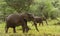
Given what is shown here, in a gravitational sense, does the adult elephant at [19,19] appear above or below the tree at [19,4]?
below

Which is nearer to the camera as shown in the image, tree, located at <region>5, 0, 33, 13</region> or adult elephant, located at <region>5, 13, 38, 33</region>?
adult elephant, located at <region>5, 13, 38, 33</region>

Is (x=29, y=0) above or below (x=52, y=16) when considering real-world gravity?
above

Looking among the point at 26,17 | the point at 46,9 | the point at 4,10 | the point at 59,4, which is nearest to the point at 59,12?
the point at 59,4

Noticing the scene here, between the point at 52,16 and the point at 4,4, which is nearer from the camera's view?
the point at 4,4

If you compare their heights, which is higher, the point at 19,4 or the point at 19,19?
the point at 19,4

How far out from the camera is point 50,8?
104ft

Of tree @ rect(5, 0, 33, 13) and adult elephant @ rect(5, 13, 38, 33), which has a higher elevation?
tree @ rect(5, 0, 33, 13)

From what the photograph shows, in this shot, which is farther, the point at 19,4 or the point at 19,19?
the point at 19,4

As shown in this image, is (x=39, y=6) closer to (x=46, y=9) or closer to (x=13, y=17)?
(x=46, y=9)

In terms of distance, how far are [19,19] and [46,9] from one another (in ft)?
65.3

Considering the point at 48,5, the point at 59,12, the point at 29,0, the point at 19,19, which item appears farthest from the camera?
the point at 59,12

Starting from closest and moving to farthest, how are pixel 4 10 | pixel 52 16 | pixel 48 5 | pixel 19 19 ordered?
1. pixel 19 19
2. pixel 4 10
3. pixel 48 5
4. pixel 52 16

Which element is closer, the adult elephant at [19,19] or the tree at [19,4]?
the adult elephant at [19,19]

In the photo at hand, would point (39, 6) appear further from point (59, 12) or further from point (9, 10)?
point (9, 10)
